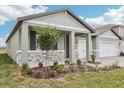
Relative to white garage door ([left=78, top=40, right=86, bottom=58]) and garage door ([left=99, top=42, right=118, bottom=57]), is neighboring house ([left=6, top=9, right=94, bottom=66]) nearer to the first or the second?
white garage door ([left=78, top=40, right=86, bottom=58])

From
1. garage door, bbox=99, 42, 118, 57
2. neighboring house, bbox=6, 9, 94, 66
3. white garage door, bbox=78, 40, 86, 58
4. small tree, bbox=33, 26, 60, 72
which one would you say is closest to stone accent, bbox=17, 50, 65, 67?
neighboring house, bbox=6, 9, 94, 66

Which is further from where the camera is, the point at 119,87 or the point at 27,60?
the point at 27,60

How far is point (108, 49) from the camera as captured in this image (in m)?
23.9

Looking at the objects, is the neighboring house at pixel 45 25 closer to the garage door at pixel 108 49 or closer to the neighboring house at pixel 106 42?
the neighboring house at pixel 106 42

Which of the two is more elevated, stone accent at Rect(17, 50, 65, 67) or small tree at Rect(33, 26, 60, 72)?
small tree at Rect(33, 26, 60, 72)

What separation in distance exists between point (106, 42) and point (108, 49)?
4.00 feet

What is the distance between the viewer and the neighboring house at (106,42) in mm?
21641

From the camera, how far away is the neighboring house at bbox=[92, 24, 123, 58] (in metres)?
21.6

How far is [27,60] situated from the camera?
12.1 m

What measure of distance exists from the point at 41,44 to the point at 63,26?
444 centimetres

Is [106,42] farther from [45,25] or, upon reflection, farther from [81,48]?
[45,25]

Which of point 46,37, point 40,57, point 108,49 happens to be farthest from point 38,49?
point 108,49
